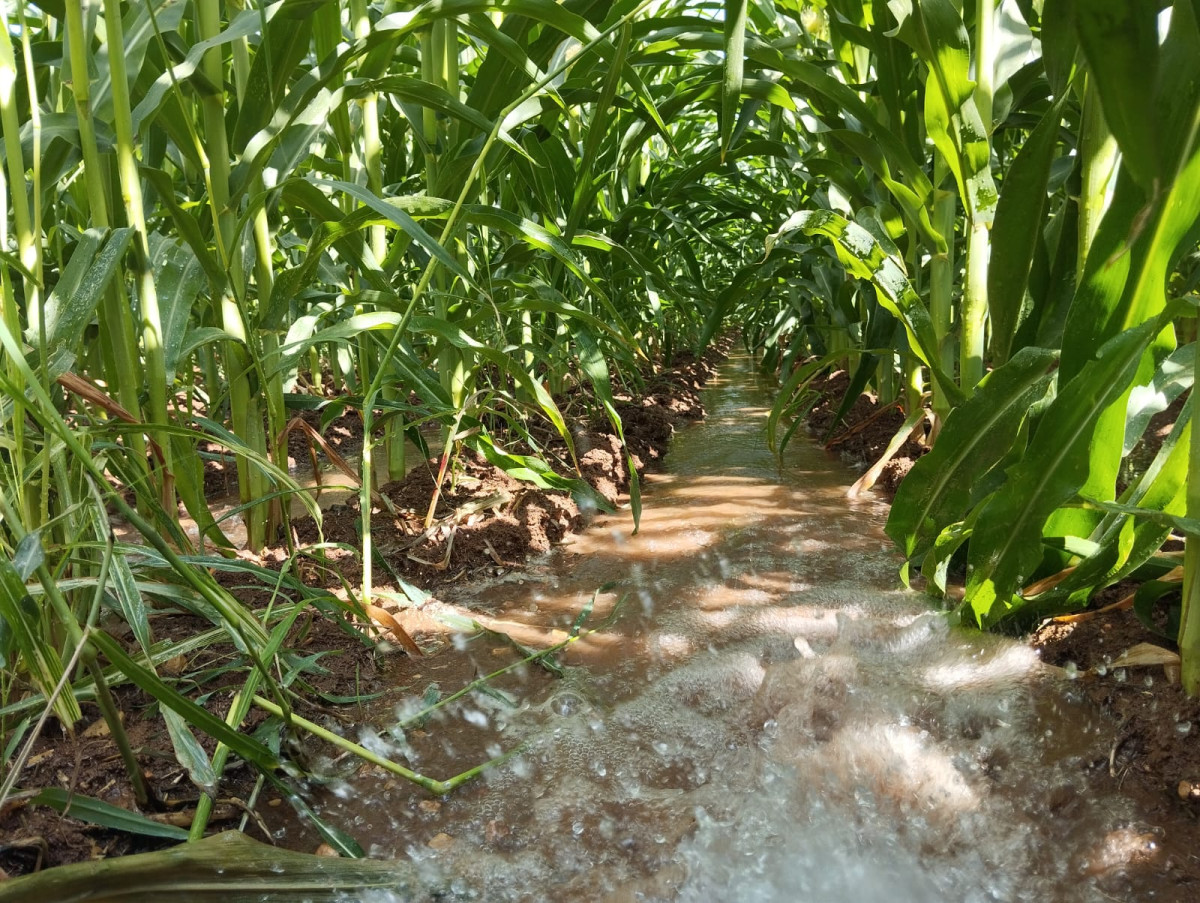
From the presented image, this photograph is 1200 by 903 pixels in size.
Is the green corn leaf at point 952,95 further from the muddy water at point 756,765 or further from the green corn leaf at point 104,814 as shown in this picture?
the green corn leaf at point 104,814

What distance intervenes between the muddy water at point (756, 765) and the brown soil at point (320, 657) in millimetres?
69

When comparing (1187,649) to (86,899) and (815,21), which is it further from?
(815,21)

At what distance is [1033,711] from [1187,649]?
18 centimetres

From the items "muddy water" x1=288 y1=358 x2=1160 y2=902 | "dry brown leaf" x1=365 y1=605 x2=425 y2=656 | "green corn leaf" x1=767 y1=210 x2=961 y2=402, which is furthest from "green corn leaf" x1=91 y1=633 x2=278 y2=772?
"green corn leaf" x1=767 y1=210 x2=961 y2=402

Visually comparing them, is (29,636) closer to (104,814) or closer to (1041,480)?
(104,814)

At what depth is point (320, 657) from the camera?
1.07m

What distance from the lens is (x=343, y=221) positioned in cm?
126

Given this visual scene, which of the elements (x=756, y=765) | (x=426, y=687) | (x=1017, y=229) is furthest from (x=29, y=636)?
(x=1017, y=229)

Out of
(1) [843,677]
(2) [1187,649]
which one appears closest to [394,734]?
(1) [843,677]

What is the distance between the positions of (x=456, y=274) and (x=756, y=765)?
2.95ft

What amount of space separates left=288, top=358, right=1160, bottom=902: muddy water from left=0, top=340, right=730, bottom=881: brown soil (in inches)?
2.7

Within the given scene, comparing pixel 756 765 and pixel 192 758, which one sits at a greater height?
pixel 192 758

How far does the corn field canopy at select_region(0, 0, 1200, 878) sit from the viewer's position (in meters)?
0.78

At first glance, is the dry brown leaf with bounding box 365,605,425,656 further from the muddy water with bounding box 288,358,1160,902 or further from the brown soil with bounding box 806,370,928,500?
the brown soil with bounding box 806,370,928,500
